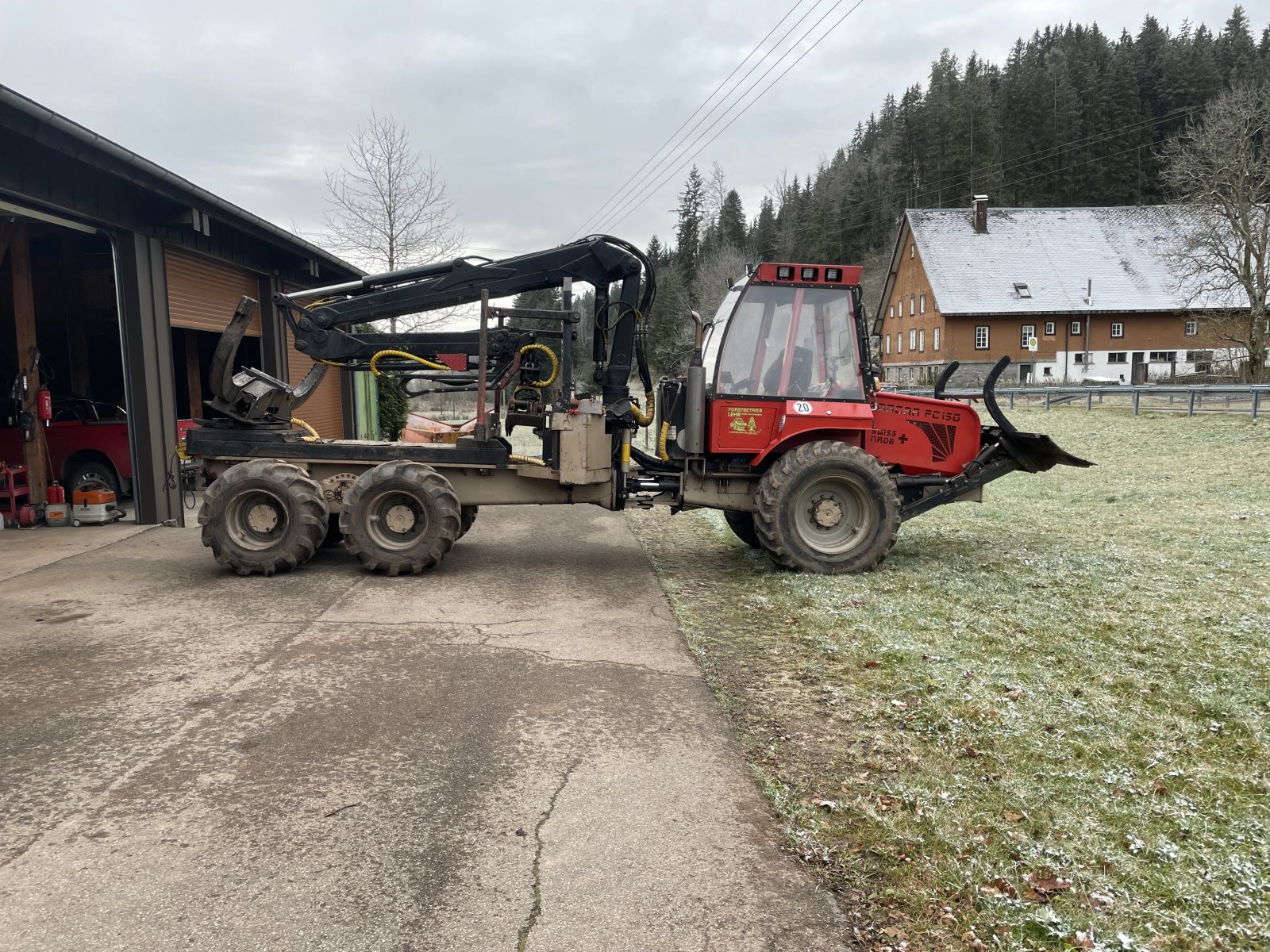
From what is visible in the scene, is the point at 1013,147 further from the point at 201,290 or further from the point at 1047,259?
the point at 201,290

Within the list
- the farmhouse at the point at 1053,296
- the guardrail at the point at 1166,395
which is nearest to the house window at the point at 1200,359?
the farmhouse at the point at 1053,296

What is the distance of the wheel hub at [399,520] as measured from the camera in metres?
8.37

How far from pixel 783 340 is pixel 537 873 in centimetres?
605

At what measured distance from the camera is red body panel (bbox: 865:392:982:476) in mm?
8734

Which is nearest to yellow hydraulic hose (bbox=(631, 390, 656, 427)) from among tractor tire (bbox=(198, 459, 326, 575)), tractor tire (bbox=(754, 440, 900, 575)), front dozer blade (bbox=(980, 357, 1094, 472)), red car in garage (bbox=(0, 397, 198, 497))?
tractor tire (bbox=(754, 440, 900, 575))

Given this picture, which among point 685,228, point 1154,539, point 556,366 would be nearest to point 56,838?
point 556,366

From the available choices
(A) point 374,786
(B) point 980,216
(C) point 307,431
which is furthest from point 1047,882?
(B) point 980,216

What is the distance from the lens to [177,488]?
11789 mm

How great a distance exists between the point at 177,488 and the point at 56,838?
29.9ft

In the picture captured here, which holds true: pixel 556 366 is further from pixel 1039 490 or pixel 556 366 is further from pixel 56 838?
pixel 1039 490

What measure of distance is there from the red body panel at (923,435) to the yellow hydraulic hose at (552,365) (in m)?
3.08

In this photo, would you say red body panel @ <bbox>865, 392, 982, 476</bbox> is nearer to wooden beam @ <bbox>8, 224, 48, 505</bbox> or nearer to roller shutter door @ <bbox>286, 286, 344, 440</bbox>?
wooden beam @ <bbox>8, 224, 48, 505</bbox>

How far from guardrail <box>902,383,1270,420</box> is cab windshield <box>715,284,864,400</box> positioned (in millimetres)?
8712

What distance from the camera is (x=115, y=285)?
11.7 metres
